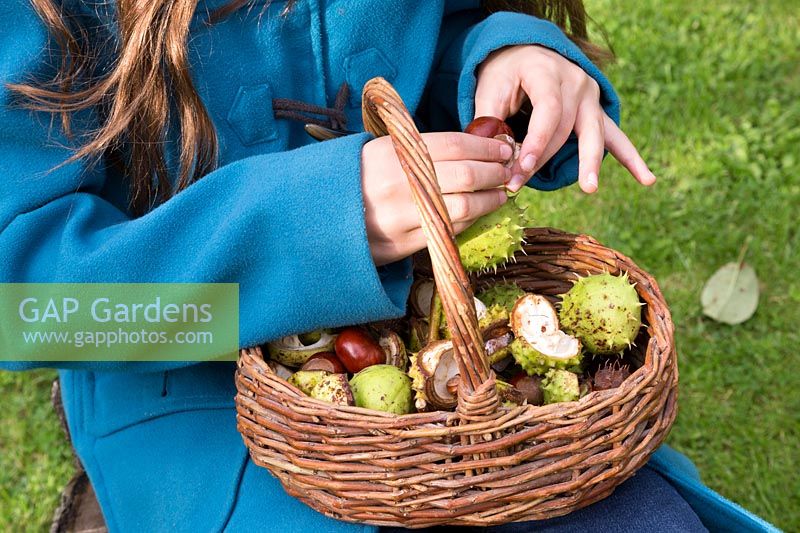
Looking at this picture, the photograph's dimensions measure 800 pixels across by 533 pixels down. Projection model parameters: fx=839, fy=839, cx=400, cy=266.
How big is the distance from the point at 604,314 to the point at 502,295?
0.17 metres

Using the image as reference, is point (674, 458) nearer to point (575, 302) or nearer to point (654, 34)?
point (575, 302)

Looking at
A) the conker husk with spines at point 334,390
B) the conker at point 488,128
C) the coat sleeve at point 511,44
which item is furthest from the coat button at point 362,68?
the conker husk with spines at point 334,390

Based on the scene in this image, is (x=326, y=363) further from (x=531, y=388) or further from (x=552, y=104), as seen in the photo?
(x=552, y=104)

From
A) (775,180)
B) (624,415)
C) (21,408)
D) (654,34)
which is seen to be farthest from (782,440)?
(21,408)

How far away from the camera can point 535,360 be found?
44.5 inches

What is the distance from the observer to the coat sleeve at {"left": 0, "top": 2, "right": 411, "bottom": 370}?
1.05 metres

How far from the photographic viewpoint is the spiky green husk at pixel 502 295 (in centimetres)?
124

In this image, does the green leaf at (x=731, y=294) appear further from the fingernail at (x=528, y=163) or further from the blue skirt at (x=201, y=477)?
the fingernail at (x=528, y=163)

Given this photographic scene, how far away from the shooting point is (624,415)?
38.2 inches

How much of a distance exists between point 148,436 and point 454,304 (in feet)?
2.02

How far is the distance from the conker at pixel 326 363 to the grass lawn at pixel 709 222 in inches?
40.2

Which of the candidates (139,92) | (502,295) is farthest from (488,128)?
(139,92)

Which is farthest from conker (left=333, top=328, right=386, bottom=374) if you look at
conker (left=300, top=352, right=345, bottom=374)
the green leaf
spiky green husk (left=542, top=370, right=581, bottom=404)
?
the green leaf

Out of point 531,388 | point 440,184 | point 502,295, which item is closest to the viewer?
point 440,184
